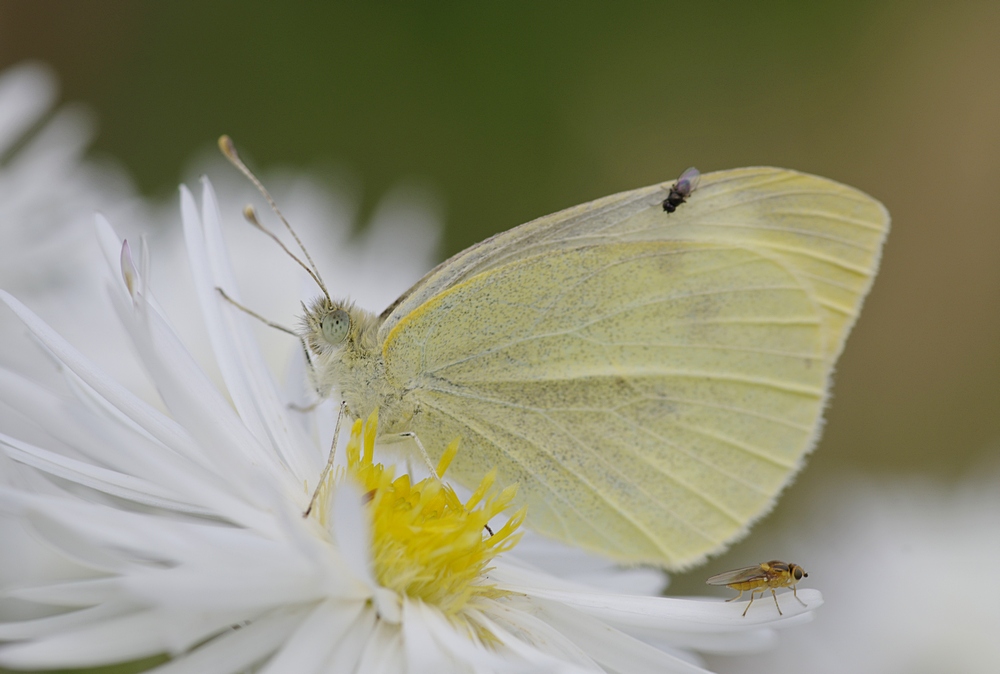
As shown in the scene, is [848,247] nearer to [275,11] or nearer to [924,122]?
[275,11]

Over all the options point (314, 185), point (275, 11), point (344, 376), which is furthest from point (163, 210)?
point (275, 11)

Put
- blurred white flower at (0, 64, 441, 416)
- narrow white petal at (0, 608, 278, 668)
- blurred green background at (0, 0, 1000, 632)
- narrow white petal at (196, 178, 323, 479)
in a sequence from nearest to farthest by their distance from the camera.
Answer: narrow white petal at (0, 608, 278, 668) < narrow white petal at (196, 178, 323, 479) < blurred white flower at (0, 64, 441, 416) < blurred green background at (0, 0, 1000, 632)

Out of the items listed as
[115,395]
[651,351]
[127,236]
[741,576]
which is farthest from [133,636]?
[127,236]

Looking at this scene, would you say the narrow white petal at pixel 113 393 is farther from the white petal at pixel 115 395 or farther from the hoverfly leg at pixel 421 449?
the hoverfly leg at pixel 421 449

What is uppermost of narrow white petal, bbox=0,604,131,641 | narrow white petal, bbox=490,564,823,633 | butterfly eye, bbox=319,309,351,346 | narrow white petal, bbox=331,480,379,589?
butterfly eye, bbox=319,309,351,346

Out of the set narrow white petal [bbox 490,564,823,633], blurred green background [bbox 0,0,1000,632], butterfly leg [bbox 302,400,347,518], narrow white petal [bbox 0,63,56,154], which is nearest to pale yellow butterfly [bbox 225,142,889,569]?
butterfly leg [bbox 302,400,347,518]

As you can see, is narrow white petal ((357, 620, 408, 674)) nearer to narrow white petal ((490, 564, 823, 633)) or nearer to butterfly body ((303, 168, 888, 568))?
narrow white petal ((490, 564, 823, 633))

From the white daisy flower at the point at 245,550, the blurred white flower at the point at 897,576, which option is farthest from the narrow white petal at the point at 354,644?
the blurred white flower at the point at 897,576
